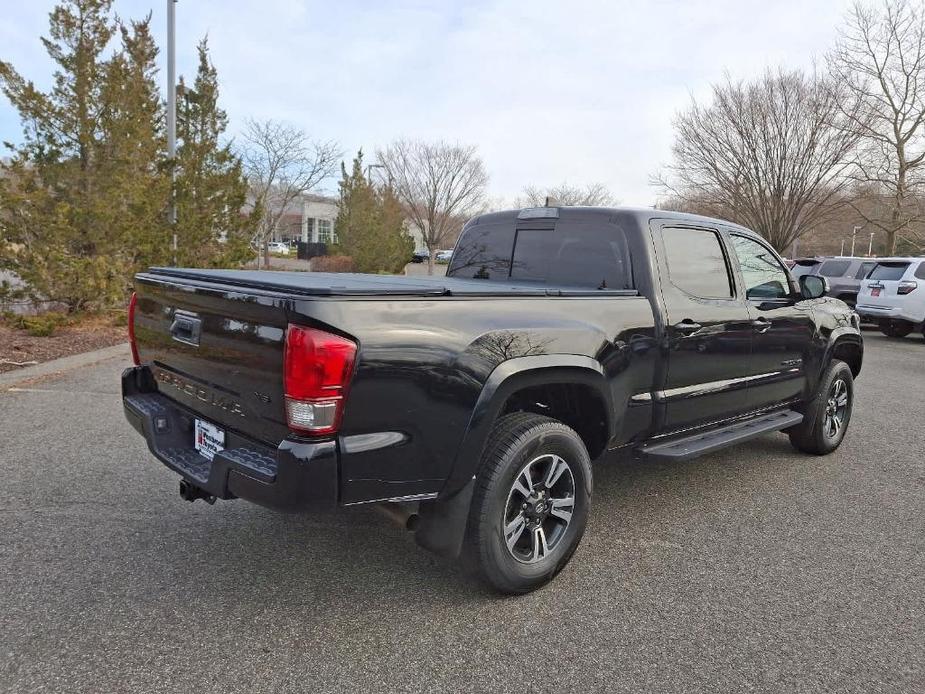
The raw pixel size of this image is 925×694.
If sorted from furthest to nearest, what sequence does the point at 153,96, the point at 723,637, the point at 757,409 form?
the point at 153,96 < the point at 757,409 < the point at 723,637

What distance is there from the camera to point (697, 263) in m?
4.09

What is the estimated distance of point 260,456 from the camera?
8.55ft

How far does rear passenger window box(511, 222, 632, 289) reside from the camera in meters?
3.83

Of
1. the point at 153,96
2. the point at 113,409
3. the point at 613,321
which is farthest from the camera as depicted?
the point at 153,96

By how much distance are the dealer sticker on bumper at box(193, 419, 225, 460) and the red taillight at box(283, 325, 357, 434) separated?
2.13 ft

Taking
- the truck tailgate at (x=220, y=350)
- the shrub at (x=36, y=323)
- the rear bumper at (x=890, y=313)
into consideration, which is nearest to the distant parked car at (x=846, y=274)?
the rear bumper at (x=890, y=313)

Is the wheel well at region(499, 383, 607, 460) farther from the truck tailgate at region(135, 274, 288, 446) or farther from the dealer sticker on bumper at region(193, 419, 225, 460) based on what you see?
the dealer sticker on bumper at region(193, 419, 225, 460)

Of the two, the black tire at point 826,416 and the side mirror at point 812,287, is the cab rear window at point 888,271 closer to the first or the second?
the black tire at point 826,416

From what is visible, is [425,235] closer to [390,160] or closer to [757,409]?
[390,160]

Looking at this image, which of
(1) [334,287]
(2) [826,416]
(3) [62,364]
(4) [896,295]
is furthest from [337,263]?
(1) [334,287]

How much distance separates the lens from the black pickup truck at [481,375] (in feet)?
8.06

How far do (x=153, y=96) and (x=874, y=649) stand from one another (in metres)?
15.0

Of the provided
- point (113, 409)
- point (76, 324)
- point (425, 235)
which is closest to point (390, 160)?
point (425, 235)

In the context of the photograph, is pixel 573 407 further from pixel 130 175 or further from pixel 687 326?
pixel 130 175
